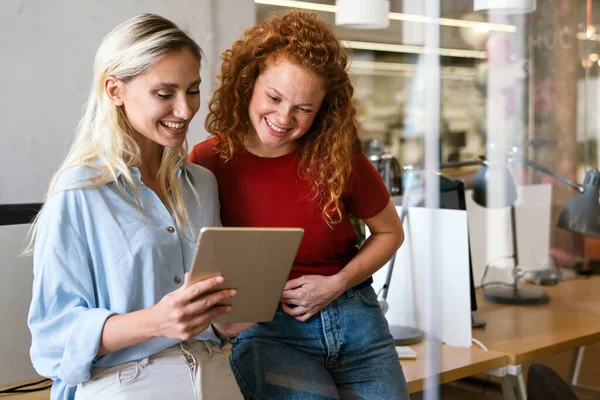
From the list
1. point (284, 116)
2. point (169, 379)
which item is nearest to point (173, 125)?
point (284, 116)

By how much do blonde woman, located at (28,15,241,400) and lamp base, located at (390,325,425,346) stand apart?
42.9 inches

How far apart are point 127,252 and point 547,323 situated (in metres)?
1.82

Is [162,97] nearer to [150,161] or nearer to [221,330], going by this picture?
[150,161]

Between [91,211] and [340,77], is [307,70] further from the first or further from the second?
[91,211]

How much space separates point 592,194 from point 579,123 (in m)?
0.25

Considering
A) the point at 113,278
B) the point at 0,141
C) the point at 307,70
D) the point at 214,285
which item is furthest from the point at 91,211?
the point at 0,141

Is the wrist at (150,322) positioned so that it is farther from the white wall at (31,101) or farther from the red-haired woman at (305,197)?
the white wall at (31,101)

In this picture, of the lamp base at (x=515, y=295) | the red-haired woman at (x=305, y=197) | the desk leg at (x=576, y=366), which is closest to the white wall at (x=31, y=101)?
the red-haired woman at (x=305, y=197)

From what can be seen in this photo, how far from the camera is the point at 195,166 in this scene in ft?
5.30

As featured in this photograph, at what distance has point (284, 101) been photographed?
157 centimetres

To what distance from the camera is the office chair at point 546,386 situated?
140 cm

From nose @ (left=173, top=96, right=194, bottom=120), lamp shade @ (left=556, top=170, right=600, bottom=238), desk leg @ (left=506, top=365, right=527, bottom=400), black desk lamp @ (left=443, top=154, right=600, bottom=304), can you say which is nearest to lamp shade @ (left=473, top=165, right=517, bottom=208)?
black desk lamp @ (left=443, top=154, right=600, bottom=304)

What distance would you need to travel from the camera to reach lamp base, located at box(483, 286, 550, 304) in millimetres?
2859

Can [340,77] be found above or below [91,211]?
above
